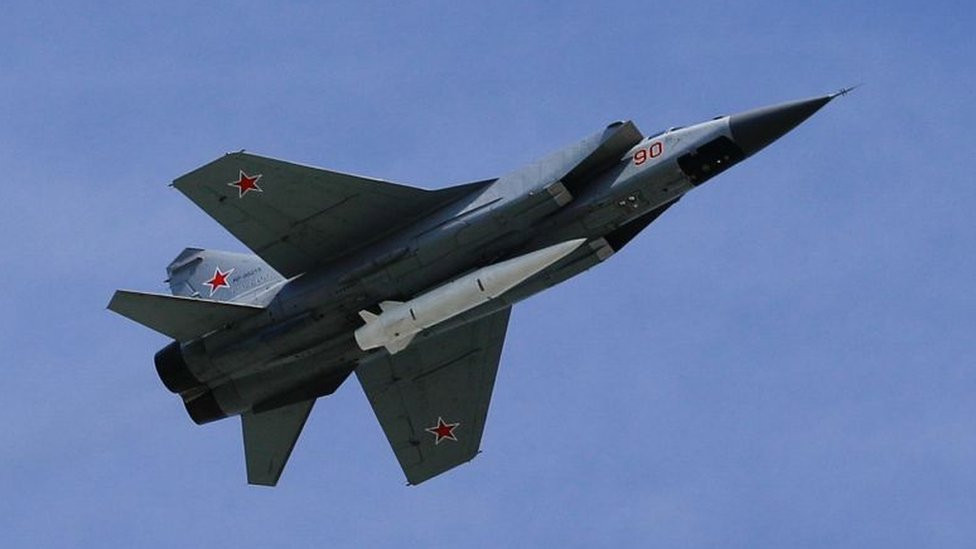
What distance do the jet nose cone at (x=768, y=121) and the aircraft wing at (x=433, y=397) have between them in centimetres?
685

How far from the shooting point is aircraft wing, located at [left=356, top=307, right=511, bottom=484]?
1348 inches

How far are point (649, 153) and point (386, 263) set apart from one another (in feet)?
15.2

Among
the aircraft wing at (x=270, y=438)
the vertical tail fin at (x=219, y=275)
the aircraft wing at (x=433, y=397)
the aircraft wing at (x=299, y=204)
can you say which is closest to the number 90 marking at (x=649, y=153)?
the aircraft wing at (x=299, y=204)

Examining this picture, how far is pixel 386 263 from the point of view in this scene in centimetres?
3078

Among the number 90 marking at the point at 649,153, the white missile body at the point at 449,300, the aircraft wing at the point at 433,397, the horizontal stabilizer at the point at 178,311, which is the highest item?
the horizontal stabilizer at the point at 178,311

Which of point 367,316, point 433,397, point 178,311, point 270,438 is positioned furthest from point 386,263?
point 270,438

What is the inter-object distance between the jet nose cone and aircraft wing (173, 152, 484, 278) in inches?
176

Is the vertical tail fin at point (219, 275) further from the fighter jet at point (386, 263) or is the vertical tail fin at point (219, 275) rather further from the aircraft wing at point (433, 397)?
the aircraft wing at point (433, 397)

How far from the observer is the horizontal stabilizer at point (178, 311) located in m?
31.7

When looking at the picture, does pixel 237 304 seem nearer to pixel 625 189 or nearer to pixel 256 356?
pixel 256 356

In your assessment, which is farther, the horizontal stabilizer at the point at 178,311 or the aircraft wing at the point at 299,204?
the horizontal stabilizer at the point at 178,311

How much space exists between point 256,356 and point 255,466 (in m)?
3.28

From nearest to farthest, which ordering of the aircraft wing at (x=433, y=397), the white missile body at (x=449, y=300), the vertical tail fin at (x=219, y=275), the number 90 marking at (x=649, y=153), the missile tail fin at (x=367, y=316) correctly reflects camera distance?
1. the white missile body at (x=449, y=300)
2. the number 90 marking at (x=649, y=153)
3. the missile tail fin at (x=367, y=316)
4. the vertical tail fin at (x=219, y=275)
5. the aircraft wing at (x=433, y=397)

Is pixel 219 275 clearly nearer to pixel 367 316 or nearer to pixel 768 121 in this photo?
pixel 367 316
